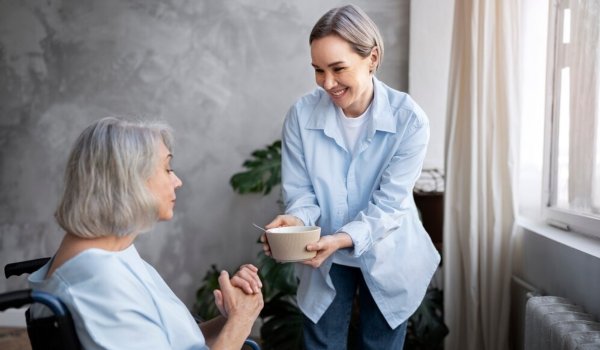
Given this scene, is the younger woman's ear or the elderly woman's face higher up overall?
the younger woman's ear

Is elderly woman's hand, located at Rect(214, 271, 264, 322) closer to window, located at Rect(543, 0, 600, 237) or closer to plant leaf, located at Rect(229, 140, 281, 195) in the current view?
window, located at Rect(543, 0, 600, 237)

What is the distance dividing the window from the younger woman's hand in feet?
3.18

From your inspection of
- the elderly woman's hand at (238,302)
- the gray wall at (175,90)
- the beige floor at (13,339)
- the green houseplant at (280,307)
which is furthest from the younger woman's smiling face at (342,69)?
the beige floor at (13,339)

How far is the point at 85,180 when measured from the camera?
1.06 metres

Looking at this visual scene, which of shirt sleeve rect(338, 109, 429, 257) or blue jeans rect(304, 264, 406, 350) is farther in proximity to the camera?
blue jeans rect(304, 264, 406, 350)

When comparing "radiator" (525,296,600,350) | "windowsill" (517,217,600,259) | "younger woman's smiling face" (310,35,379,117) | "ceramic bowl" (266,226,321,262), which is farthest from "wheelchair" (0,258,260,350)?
"windowsill" (517,217,600,259)

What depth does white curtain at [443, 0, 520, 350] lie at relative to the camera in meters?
2.25

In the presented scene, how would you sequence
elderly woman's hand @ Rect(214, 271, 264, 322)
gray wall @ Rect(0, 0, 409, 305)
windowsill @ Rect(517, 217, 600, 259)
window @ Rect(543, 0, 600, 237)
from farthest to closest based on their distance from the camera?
gray wall @ Rect(0, 0, 409, 305)
window @ Rect(543, 0, 600, 237)
windowsill @ Rect(517, 217, 600, 259)
elderly woman's hand @ Rect(214, 271, 264, 322)

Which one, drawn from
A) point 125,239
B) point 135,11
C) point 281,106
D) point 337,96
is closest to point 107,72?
point 135,11

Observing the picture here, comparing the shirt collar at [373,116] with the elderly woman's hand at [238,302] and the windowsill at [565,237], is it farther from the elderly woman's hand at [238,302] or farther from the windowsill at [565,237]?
the windowsill at [565,237]

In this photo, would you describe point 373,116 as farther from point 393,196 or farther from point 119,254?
point 119,254

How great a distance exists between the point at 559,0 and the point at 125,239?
1946 mm

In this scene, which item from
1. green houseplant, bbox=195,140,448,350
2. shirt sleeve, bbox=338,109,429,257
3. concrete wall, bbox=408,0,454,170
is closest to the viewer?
shirt sleeve, bbox=338,109,429,257

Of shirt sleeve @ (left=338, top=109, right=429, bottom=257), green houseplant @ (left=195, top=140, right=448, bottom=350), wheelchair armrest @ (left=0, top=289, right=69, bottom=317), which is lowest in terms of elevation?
green houseplant @ (left=195, top=140, right=448, bottom=350)
